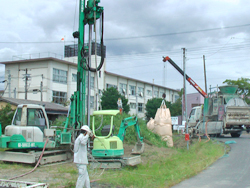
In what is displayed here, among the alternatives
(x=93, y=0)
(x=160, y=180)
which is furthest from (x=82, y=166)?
(x=93, y=0)

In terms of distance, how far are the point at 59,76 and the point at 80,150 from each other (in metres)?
40.0

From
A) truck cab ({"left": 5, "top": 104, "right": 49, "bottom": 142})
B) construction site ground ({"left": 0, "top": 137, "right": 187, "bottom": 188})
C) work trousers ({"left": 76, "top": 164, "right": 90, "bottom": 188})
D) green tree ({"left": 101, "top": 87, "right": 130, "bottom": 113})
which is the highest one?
green tree ({"left": 101, "top": 87, "right": 130, "bottom": 113})

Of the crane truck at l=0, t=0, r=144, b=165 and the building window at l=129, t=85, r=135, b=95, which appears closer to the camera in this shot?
the crane truck at l=0, t=0, r=144, b=165

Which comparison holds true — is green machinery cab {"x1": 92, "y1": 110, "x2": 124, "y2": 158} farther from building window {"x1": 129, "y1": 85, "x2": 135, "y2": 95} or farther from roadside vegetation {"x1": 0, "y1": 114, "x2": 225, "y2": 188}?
building window {"x1": 129, "y1": 85, "x2": 135, "y2": 95}

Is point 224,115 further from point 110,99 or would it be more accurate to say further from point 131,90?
point 131,90

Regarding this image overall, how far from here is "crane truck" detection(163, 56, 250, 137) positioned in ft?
74.6

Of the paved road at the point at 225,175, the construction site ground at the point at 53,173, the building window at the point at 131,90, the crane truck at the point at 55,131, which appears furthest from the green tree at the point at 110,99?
the paved road at the point at 225,175

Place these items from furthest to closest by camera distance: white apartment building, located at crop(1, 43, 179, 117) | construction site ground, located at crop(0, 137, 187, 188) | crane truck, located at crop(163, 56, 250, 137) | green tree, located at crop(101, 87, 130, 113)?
green tree, located at crop(101, 87, 130, 113) < white apartment building, located at crop(1, 43, 179, 117) < crane truck, located at crop(163, 56, 250, 137) < construction site ground, located at crop(0, 137, 187, 188)

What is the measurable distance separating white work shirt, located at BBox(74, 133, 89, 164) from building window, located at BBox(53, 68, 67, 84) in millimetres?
38767

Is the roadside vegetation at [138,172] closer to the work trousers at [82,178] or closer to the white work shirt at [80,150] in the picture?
the work trousers at [82,178]

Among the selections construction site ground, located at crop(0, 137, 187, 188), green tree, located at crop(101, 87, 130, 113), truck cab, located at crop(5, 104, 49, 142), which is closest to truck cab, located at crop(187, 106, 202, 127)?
construction site ground, located at crop(0, 137, 187, 188)

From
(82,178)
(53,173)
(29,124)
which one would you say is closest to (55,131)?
(29,124)

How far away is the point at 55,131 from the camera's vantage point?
516 inches

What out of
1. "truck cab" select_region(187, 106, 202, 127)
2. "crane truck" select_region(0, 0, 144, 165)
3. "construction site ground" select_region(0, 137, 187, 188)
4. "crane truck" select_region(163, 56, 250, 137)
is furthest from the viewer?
"truck cab" select_region(187, 106, 202, 127)
